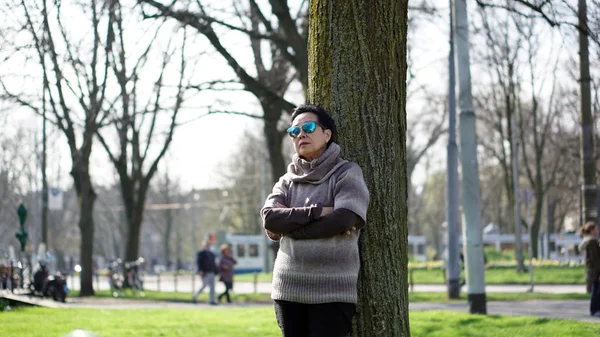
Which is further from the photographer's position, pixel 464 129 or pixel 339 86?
pixel 464 129

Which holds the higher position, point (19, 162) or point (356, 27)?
point (19, 162)

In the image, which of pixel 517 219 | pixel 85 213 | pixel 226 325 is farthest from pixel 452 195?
pixel 517 219

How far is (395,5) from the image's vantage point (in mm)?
5848

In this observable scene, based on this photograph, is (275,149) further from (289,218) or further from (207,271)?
(289,218)

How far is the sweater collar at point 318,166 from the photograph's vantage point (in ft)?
16.2

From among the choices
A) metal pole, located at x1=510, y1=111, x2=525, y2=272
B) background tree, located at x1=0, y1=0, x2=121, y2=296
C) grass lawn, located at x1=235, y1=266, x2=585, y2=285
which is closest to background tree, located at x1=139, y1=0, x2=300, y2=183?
background tree, located at x1=0, y1=0, x2=121, y2=296

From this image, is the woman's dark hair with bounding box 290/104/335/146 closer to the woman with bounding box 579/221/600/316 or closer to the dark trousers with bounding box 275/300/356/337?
the dark trousers with bounding box 275/300/356/337

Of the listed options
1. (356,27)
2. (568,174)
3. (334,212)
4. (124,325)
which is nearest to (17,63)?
(124,325)

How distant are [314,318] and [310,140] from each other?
0.94 meters

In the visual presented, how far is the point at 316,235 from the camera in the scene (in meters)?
4.76

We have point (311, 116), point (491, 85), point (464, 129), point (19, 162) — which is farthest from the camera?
point (19, 162)

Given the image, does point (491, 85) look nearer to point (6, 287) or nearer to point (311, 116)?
point (6, 287)

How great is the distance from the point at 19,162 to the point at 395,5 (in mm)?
54620

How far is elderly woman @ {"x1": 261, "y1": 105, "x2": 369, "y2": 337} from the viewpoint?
475 cm
